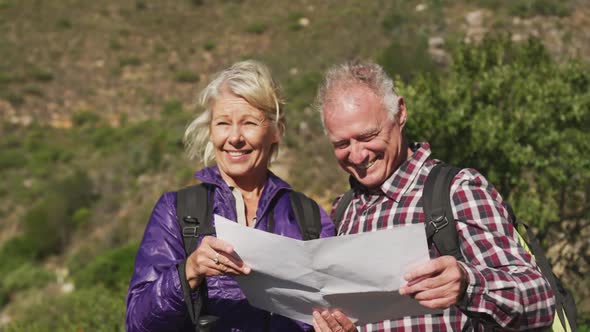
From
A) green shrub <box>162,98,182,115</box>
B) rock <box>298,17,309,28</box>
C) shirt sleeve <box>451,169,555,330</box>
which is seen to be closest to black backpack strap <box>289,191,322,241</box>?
shirt sleeve <box>451,169,555,330</box>

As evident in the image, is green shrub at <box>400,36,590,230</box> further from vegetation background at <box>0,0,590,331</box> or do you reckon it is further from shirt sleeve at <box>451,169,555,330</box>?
shirt sleeve at <box>451,169,555,330</box>

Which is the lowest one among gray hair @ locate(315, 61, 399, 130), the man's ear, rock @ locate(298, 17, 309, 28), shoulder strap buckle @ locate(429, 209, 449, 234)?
shoulder strap buckle @ locate(429, 209, 449, 234)

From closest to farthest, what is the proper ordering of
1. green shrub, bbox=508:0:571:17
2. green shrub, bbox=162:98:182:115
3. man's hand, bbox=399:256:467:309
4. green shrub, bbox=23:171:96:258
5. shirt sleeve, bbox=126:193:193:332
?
man's hand, bbox=399:256:467:309, shirt sleeve, bbox=126:193:193:332, green shrub, bbox=23:171:96:258, green shrub, bbox=508:0:571:17, green shrub, bbox=162:98:182:115

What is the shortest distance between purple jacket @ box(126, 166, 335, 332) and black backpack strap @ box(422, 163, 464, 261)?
0.52 m

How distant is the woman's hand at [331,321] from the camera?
5.78ft

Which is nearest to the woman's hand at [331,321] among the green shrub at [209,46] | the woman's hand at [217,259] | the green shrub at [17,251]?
the woman's hand at [217,259]

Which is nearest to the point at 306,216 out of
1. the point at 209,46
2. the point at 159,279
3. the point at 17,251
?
the point at 159,279

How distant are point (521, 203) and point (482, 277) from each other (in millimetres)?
3702

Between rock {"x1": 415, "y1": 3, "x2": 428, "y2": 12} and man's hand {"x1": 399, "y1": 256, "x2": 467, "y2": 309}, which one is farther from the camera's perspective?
rock {"x1": 415, "y1": 3, "x2": 428, "y2": 12}

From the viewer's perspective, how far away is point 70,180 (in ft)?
52.5

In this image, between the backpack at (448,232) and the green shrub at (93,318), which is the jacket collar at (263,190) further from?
the green shrub at (93,318)

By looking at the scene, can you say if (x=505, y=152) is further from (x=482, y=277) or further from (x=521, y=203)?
(x=482, y=277)

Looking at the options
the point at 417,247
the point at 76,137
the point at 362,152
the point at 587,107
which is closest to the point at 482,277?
the point at 417,247

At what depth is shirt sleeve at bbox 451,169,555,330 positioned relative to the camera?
61.4 inches
